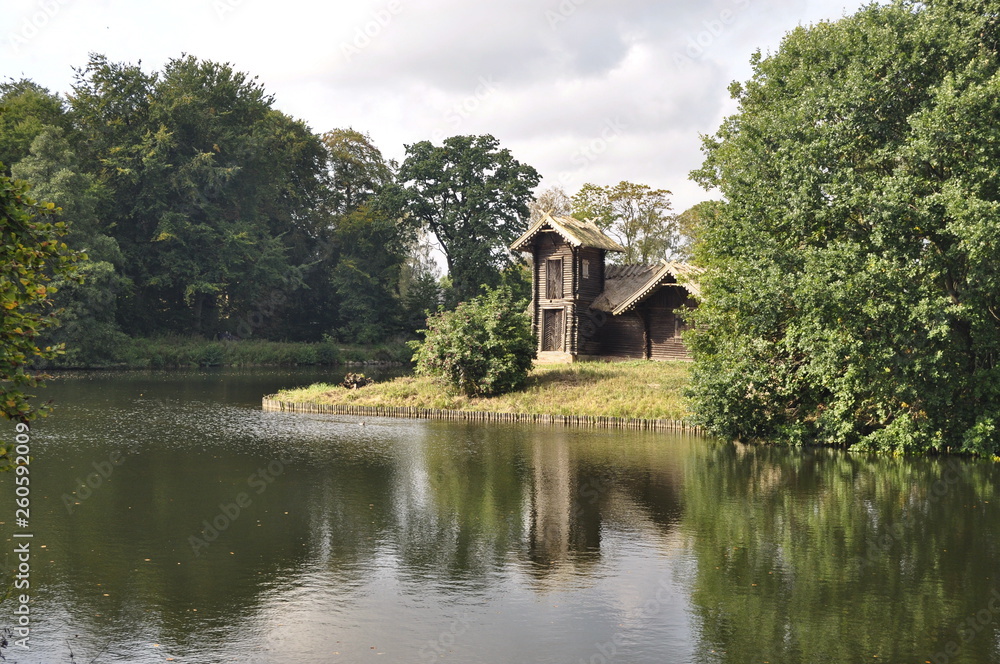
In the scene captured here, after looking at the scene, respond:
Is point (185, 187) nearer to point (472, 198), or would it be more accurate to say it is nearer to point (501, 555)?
point (472, 198)

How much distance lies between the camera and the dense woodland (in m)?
58.7

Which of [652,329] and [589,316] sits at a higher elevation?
[589,316]

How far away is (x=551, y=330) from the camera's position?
170 feet

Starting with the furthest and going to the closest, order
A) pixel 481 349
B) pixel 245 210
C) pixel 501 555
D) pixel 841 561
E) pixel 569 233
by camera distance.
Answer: pixel 245 210 < pixel 569 233 < pixel 481 349 < pixel 501 555 < pixel 841 561

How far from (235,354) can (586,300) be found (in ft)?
103

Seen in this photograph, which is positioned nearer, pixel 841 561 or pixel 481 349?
pixel 841 561

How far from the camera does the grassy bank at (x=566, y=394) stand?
31.0 metres

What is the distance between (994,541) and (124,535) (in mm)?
14769

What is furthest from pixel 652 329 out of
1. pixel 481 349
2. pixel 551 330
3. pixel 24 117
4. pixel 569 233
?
pixel 24 117

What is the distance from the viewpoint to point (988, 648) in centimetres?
966

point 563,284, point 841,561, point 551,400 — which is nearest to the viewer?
point 841,561

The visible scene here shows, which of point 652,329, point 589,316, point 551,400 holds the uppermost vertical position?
point 589,316

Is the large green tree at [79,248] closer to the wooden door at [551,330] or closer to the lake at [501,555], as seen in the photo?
the wooden door at [551,330]

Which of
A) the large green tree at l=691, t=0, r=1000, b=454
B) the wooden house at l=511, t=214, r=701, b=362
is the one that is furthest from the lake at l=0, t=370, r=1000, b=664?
the wooden house at l=511, t=214, r=701, b=362
